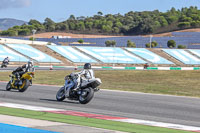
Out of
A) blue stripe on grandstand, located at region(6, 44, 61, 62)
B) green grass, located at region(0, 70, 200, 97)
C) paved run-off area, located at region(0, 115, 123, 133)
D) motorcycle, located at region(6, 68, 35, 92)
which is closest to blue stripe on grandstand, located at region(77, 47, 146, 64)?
blue stripe on grandstand, located at region(6, 44, 61, 62)

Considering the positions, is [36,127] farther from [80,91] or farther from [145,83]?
[145,83]

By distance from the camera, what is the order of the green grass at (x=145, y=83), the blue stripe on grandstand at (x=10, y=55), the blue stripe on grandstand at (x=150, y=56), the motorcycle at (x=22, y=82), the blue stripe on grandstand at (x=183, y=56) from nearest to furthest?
the motorcycle at (x=22, y=82) → the green grass at (x=145, y=83) → the blue stripe on grandstand at (x=10, y=55) → the blue stripe on grandstand at (x=150, y=56) → the blue stripe on grandstand at (x=183, y=56)

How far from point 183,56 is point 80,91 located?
A: 209 feet

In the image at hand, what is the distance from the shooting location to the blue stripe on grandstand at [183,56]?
73.3 m

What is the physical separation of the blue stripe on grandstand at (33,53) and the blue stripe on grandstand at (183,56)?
24.3 m

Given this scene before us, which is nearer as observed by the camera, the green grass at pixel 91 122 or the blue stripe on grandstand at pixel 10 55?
the green grass at pixel 91 122

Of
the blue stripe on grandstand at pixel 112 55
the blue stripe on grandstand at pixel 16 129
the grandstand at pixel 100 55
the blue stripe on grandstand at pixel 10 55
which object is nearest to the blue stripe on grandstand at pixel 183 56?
the grandstand at pixel 100 55

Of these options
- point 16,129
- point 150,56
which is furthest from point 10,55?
point 16,129

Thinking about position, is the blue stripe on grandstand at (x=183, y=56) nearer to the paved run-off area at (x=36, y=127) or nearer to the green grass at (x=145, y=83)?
the green grass at (x=145, y=83)

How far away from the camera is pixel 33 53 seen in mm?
66375

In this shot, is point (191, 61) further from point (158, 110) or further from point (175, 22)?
point (175, 22)

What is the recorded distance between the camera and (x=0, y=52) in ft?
206

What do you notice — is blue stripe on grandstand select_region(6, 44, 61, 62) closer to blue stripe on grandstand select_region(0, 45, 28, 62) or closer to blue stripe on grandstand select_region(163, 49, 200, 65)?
blue stripe on grandstand select_region(0, 45, 28, 62)

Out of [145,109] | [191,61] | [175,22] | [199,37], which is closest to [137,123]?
[145,109]
